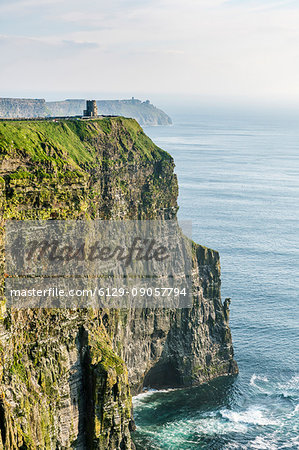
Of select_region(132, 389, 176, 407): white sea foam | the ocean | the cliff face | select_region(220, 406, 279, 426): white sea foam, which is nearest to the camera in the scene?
the cliff face

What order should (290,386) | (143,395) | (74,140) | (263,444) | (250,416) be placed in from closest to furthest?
1. (263,444)
2. (74,140)
3. (250,416)
4. (143,395)
5. (290,386)

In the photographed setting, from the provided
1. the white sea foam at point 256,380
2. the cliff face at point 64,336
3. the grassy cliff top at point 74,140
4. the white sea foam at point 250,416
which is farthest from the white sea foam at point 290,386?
the grassy cliff top at point 74,140

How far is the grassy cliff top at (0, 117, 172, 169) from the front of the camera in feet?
214

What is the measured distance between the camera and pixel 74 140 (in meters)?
86.7

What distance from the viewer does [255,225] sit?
172m

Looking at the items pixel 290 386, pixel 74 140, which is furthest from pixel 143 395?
pixel 74 140

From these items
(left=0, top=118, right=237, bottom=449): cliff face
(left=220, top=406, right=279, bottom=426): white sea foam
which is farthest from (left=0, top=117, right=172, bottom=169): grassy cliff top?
(left=220, top=406, right=279, bottom=426): white sea foam

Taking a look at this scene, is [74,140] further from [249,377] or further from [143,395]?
[249,377]

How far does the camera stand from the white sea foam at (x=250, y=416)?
87.5m

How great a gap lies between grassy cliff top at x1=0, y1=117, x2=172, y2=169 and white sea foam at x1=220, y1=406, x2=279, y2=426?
38284 mm

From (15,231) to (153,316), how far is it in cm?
3858

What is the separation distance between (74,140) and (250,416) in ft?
145

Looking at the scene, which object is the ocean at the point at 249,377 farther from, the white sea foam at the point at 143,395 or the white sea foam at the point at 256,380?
the white sea foam at the point at 143,395

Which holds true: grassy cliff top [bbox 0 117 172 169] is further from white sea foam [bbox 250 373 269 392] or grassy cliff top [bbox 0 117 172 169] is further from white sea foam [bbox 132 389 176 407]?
white sea foam [bbox 250 373 269 392]
